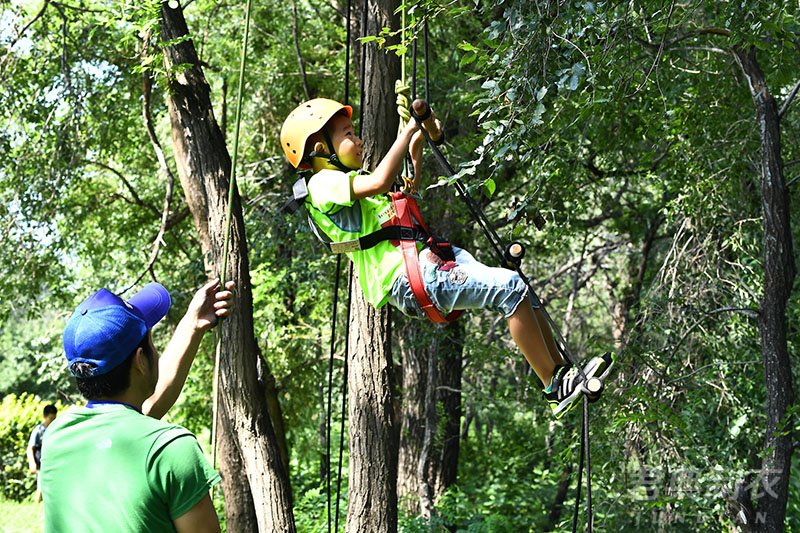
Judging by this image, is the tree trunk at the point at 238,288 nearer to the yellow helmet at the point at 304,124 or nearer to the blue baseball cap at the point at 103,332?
the yellow helmet at the point at 304,124

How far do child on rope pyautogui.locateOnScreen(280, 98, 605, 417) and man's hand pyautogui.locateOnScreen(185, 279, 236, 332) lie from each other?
759mm

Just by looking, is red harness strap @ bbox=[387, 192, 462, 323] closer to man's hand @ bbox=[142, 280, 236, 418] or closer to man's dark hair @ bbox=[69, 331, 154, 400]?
man's hand @ bbox=[142, 280, 236, 418]

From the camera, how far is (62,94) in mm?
7320

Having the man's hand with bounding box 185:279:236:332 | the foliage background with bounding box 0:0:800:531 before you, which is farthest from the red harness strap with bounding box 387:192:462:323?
the man's hand with bounding box 185:279:236:332

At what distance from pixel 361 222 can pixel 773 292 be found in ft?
10.0

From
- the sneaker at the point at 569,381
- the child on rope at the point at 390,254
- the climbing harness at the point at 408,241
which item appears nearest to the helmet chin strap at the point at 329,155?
the child on rope at the point at 390,254

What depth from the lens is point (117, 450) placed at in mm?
1730

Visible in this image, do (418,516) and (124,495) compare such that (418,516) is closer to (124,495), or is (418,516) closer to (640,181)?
(640,181)

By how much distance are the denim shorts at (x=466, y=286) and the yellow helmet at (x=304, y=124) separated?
58 centimetres

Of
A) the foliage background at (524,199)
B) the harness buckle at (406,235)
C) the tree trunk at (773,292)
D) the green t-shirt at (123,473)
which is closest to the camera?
the green t-shirt at (123,473)

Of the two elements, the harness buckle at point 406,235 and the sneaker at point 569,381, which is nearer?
the sneaker at point 569,381

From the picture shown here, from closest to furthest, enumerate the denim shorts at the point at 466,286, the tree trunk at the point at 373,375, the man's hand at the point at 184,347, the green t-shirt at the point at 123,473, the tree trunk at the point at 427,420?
the green t-shirt at the point at 123,473
the man's hand at the point at 184,347
the denim shorts at the point at 466,286
the tree trunk at the point at 373,375
the tree trunk at the point at 427,420

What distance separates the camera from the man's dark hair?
1.82m

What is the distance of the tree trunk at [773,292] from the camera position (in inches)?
197
